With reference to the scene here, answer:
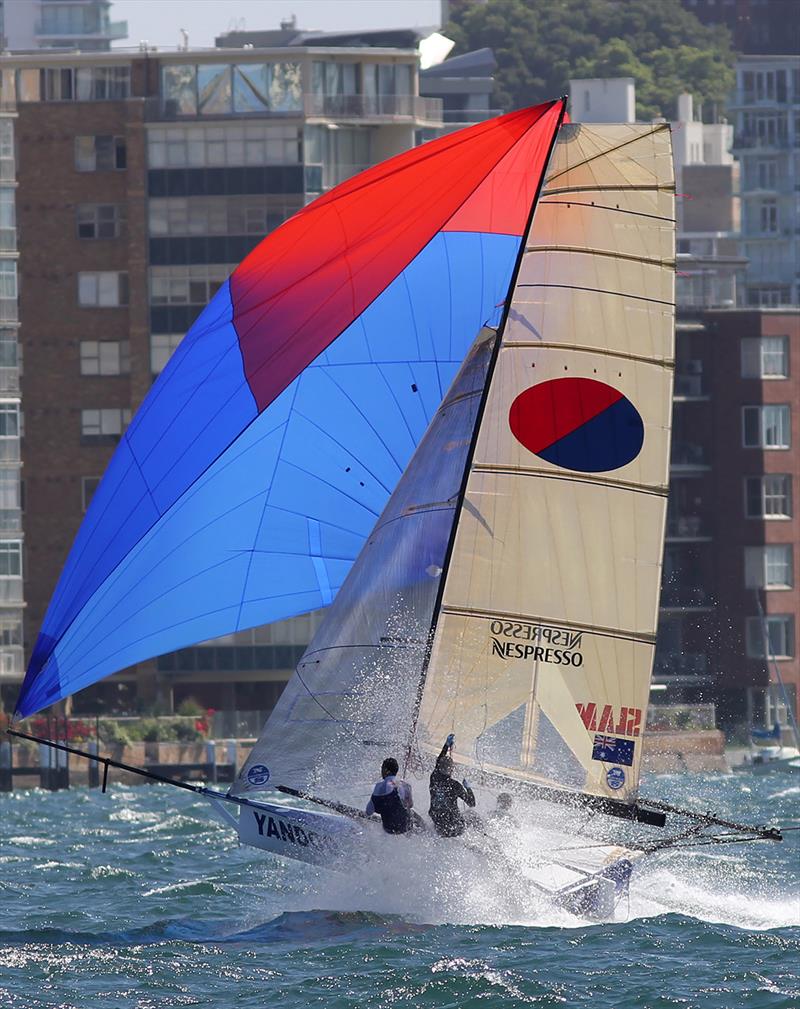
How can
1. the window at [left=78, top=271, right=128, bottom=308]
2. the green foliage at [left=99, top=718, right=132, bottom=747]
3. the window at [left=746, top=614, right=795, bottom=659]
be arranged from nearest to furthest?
the green foliage at [left=99, top=718, right=132, bottom=747] → the window at [left=78, top=271, right=128, bottom=308] → the window at [left=746, top=614, right=795, bottom=659]

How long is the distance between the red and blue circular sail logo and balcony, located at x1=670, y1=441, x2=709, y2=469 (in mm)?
48965

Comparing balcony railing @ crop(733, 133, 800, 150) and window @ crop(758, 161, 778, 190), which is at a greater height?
balcony railing @ crop(733, 133, 800, 150)

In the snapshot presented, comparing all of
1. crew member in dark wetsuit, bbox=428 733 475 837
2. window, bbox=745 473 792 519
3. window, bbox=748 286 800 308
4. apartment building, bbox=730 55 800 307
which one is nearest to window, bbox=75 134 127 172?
window, bbox=745 473 792 519

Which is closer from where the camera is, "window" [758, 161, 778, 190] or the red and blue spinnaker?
the red and blue spinnaker

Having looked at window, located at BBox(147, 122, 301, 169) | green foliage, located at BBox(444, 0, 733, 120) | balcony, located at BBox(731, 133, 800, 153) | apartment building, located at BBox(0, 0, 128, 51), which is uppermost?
apartment building, located at BBox(0, 0, 128, 51)

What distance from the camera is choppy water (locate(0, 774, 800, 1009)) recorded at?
17406 millimetres

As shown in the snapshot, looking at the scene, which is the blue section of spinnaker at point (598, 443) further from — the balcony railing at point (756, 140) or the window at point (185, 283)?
the balcony railing at point (756, 140)

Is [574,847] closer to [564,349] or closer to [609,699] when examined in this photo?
[609,699]

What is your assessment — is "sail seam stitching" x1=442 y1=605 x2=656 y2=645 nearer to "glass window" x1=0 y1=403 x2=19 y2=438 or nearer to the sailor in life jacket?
the sailor in life jacket

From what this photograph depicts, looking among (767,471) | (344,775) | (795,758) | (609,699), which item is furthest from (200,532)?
(767,471)

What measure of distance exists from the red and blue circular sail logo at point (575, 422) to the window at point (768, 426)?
1908 inches

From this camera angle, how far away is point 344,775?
20312 millimetres

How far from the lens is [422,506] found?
809 inches

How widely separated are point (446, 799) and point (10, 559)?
4397 centimetres
